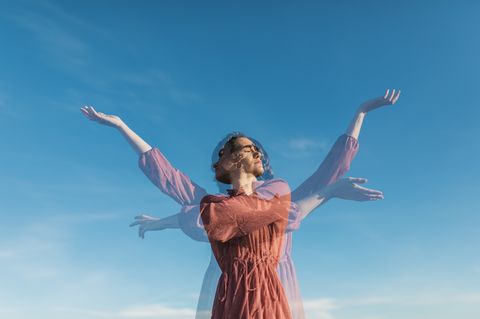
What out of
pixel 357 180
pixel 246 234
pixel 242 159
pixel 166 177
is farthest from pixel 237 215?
pixel 357 180

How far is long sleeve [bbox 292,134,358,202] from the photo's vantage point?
5.87 m

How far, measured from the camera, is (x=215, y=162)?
2912mm

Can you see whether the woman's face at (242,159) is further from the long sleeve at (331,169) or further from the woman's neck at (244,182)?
the long sleeve at (331,169)

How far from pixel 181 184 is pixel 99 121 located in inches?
43.4

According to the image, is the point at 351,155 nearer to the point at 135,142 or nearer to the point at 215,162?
the point at 135,142

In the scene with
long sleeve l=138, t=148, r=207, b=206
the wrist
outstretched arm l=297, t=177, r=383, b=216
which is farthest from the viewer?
outstretched arm l=297, t=177, r=383, b=216

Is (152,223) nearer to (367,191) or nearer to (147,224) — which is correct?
(147,224)

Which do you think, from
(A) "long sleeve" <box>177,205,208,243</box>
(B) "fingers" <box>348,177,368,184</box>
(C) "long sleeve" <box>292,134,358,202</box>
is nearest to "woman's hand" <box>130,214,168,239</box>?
(A) "long sleeve" <box>177,205,208,243</box>

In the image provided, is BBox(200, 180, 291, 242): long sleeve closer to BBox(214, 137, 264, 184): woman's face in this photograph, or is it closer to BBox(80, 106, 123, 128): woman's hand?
BBox(214, 137, 264, 184): woman's face

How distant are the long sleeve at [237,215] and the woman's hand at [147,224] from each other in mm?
3985

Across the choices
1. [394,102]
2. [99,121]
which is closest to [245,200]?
[99,121]

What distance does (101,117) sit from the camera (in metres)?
5.71

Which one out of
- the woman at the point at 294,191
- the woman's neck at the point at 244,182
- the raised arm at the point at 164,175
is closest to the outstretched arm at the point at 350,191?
the woman at the point at 294,191

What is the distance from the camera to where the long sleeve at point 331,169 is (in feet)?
19.3
